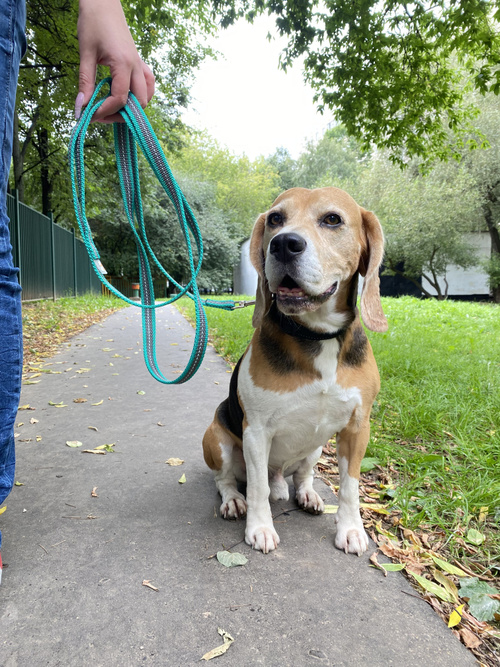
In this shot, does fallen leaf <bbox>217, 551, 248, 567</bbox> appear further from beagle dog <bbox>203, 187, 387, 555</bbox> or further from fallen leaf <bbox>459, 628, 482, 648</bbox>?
fallen leaf <bbox>459, 628, 482, 648</bbox>

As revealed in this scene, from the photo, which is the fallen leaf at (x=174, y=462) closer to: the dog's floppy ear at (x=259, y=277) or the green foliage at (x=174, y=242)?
the dog's floppy ear at (x=259, y=277)


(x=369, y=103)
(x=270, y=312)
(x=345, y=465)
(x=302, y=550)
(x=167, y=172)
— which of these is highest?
(x=369, y=103)

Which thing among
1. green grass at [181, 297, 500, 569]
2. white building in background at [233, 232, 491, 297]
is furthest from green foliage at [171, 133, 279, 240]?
green grass at [181, 297, 500, 569]

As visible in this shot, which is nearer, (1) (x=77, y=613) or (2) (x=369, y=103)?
(1) (x=77, y=613)

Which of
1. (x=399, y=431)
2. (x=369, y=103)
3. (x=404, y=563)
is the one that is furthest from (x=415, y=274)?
(x=404, y=563)

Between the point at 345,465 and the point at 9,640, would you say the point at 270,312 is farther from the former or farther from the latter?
the point at 9,640

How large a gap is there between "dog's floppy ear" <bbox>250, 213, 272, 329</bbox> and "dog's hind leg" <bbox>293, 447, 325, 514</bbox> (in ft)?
2.84

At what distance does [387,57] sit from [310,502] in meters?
7.63

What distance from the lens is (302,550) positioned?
6.44 feet

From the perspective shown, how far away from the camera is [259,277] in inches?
84.5

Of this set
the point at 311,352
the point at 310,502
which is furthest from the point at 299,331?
the point at 310,502

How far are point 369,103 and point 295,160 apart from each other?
60.6 m

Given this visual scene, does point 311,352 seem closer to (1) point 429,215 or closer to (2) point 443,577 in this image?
(2) point 443,577

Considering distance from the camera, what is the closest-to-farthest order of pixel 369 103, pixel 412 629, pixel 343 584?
pixel 412 629 → pixel 343 584 → pixel 369 103
